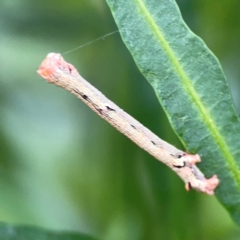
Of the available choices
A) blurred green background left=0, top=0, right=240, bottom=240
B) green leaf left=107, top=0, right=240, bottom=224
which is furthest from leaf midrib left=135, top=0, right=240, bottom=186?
blurred green background left=0, top=0, right=240, bottom=240

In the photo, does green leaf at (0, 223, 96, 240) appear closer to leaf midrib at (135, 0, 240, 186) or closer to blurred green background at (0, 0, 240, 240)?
blurred green background at (0, 0, 240, 240)

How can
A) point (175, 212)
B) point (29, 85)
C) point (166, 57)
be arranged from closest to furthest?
point (166, 57), point (175, 212), point (29, 85)

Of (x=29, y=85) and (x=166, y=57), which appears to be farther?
(x=29, y=85)

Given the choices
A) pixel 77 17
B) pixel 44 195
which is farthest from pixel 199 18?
pixel 44 195

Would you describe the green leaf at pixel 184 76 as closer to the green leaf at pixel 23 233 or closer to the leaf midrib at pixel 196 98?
the leaf midrib at pixel 196 98

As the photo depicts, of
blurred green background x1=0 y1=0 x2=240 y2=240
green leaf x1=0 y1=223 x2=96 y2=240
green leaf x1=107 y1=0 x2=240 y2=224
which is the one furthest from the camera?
blurred green background x1=0 y1=0 x2=240 y2=240

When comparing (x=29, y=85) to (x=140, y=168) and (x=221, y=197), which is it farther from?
(x=221, y=197)

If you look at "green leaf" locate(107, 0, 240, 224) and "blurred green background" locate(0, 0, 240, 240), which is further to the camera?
"blurred green background" locate(0, 0, 240, 240)
